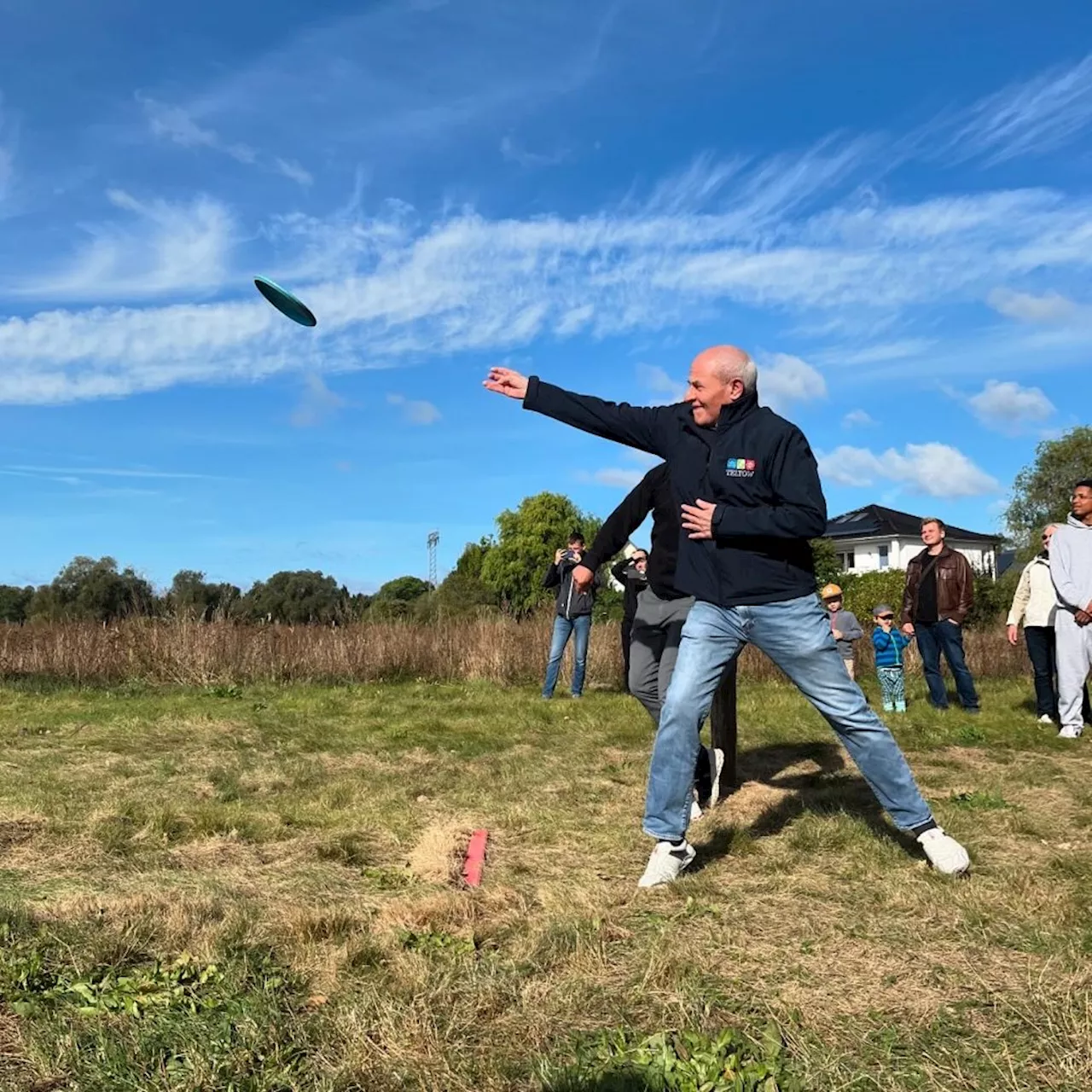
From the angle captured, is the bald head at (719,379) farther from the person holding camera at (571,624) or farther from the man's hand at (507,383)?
the person holding camera at (571,624)

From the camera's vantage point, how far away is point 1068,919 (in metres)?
3.21

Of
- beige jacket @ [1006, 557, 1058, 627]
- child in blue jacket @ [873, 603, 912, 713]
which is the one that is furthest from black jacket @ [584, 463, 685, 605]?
child in blue jacket @ [873, 603, 912, 713]

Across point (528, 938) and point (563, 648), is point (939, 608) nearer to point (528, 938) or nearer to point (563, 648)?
point (563, 648)

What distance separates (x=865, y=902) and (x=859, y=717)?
697mm

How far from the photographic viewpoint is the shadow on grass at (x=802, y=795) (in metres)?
4.40

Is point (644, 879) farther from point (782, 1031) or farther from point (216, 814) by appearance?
point (216, 814)

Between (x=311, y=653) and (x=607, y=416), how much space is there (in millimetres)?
10686

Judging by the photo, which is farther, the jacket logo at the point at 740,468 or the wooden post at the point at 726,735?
the wooden post at the point at 726,735

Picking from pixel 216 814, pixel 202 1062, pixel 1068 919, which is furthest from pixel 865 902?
pixel 216 814

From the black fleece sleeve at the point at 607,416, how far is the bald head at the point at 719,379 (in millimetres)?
197

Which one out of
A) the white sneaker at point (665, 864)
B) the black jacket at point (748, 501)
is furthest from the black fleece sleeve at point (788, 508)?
the white sneaker at point (665, 864)

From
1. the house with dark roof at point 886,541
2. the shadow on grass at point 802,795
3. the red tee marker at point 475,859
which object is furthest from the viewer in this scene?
the house with dark roof at point 886,541

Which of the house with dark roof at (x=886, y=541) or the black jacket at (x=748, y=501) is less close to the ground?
the house with dark roof at (x=886, y=541)

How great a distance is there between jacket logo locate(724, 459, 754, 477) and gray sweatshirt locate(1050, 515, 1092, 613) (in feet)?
16.7
